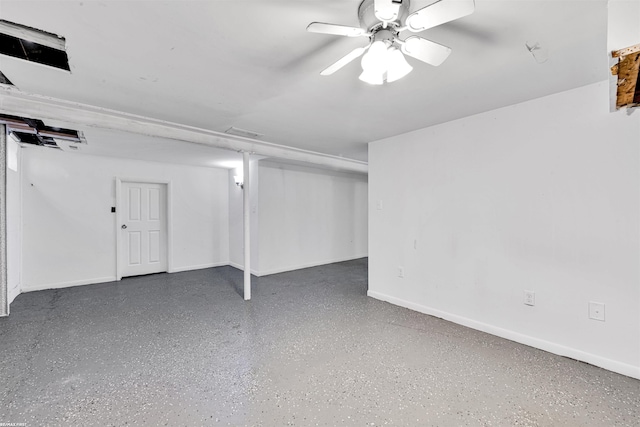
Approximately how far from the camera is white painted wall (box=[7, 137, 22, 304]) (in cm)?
328

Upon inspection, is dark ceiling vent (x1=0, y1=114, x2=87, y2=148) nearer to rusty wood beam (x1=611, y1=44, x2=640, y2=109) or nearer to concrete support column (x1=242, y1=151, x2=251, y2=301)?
concrete support column (x1=242, y1=151, x2=251, y2=301)

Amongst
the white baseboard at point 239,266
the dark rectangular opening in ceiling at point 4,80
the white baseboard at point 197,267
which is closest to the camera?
the dark rectangular opening in ceiling at point 4,80

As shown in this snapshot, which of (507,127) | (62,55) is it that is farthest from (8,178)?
(507,127)

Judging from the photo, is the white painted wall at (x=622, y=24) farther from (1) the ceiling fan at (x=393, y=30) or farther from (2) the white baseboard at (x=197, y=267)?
(2) the white baseboard at (x=197, y=267)

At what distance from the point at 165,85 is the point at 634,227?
3532mm

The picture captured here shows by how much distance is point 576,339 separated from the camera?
2.19 meters

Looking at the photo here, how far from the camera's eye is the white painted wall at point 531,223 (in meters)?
2.02

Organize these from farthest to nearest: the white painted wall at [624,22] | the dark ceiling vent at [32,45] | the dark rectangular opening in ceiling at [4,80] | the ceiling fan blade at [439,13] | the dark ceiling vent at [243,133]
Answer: the dark ceiling vent at [243,133]
the dark rectangular opening in ceiling at [4,80]
the dark ceiling vent at [32,45]
the white painted wall at [624,22]
the ceiling fan blade at [439,13]

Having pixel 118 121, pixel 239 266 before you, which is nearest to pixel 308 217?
pixel 239 266

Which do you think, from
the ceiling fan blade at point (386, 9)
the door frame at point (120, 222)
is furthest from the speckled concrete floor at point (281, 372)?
the ceiling fan blade at point (386, 9)

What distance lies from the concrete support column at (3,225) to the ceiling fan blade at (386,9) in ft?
13.4

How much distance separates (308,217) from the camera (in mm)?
5637

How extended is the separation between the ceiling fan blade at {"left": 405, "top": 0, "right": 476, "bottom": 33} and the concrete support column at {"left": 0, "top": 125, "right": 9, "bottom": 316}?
422 centimetres

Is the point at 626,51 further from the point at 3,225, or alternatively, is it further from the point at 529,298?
the point at 3,225
